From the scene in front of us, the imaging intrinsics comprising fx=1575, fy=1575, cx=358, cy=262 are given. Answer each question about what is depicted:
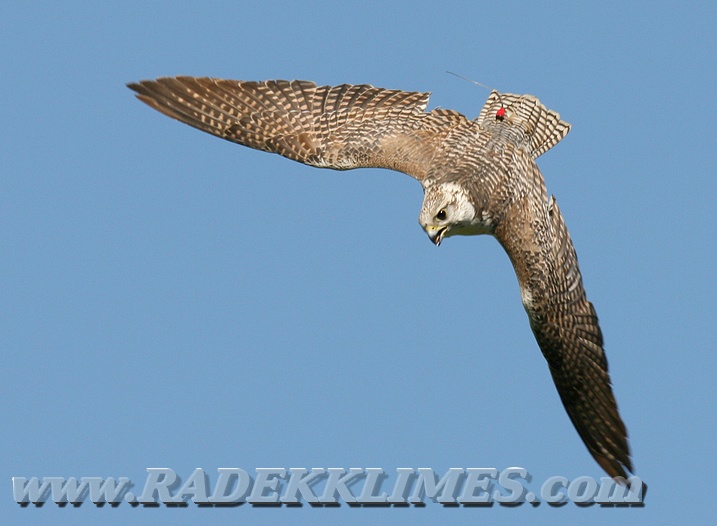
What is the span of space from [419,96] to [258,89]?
239 centimetres

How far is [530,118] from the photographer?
2125cm

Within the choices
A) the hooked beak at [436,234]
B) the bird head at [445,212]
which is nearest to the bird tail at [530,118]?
the bird head at [445,212]

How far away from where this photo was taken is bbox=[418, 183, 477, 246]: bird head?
18.8 m

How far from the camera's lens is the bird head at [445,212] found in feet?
61.7

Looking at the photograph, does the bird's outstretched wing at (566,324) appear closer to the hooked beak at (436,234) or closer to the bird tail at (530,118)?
the hooked beak at (436,234)

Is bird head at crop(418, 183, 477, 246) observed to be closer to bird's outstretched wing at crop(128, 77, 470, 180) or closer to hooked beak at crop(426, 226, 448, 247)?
hooked beak at crop(426, 226, 448, 247)

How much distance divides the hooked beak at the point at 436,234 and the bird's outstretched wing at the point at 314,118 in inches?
70.4

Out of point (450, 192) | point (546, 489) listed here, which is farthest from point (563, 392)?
point (450, 192)

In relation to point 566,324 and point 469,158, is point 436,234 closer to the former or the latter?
point 469,158

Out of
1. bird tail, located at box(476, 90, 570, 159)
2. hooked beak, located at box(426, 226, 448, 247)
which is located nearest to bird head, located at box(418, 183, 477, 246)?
hooked beak, located at box(426, 226, 448, 247)

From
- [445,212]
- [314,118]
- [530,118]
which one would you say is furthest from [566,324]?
[314,118]

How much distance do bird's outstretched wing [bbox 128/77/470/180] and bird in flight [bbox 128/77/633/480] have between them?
0.01 m

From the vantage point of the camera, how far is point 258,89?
22.4 metres

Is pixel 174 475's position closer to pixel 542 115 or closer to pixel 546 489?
pixel 546 489
